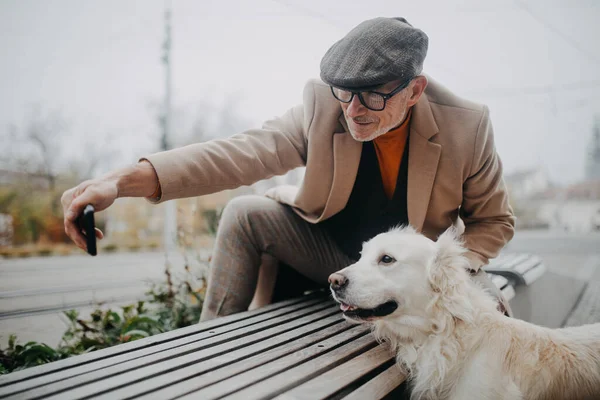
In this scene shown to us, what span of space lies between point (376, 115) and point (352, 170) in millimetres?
322

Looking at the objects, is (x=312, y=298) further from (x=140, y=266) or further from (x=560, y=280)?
(x=140, y=266)

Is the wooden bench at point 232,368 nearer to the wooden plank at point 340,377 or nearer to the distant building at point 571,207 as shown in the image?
the wooden plank at point 340,377

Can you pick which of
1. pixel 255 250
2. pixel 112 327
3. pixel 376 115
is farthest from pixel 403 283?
pixel 112 327

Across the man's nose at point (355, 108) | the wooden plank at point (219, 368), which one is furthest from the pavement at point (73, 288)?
the man's nose at point (355, 108)

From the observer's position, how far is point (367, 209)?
225 centimetres

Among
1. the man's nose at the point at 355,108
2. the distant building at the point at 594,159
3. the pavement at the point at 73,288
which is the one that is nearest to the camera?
the man's nose at the point at 355,108

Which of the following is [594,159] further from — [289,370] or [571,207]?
[289,370]

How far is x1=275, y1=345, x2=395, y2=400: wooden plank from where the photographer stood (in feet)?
3.68

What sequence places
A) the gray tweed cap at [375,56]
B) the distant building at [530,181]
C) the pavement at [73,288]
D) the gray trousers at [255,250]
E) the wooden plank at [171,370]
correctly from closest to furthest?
the wooden plank at [171,370] < the gray tweed cap at [375,56] < the gray trousers at [255,250] < the pavement at [73,288] < the distant building at [530,181]

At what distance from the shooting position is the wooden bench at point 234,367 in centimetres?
110

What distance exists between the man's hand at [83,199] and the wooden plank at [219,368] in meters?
0.48

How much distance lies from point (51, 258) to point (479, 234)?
17.1 feet

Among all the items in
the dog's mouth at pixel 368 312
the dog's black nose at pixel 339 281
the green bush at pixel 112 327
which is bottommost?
the green bush at pixel 112 327

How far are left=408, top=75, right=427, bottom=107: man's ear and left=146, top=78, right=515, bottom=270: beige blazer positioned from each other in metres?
0.06
